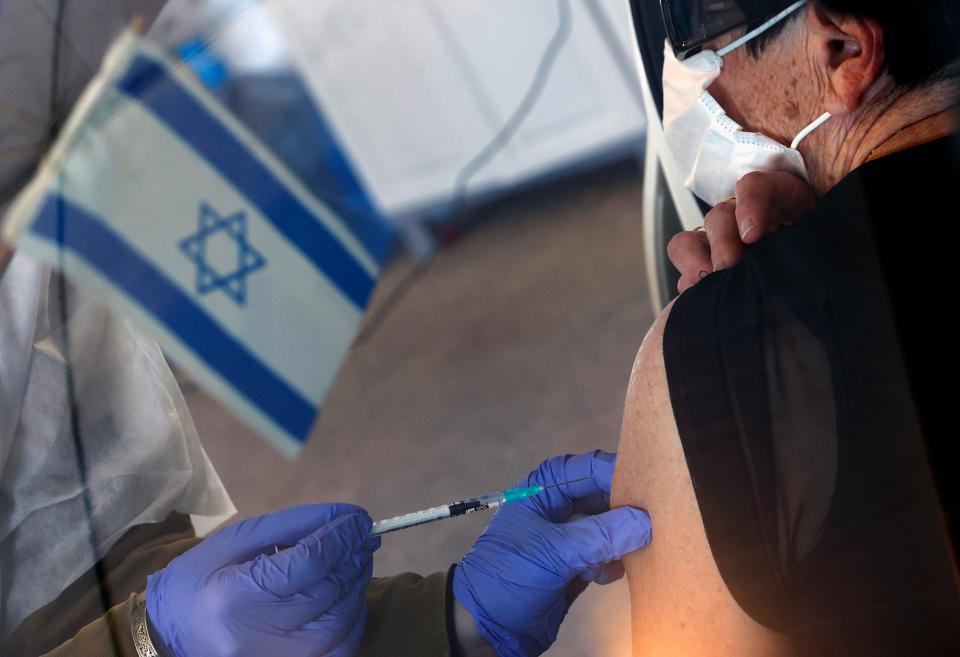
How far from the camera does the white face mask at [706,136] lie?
0.88 meters

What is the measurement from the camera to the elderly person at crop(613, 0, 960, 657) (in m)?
0.63

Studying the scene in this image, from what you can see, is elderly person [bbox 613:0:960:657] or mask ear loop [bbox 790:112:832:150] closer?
elderly person [bbox 613:0:960:657]

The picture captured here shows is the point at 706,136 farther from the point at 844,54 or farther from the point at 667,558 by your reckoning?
the point at 667,558

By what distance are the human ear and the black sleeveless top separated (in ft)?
0.40

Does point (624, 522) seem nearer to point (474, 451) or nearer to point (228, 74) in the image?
point (474, 451)

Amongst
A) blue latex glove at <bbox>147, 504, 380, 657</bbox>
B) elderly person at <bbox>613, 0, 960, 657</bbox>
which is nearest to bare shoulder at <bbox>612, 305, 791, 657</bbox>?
elderly person at <bbox>613, 0, 960, 657</bbox>

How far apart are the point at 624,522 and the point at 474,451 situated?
0.52 feet

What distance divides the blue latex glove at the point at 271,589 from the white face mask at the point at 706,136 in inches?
21.6

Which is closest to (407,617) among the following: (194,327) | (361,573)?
(361,573)

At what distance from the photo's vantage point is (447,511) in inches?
26.7

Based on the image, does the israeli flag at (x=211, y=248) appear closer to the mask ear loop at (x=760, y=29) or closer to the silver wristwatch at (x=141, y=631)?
the silver wristwatch at (x=141, y=631)

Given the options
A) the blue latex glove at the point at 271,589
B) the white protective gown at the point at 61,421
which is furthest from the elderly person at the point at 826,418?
the white protective gown at the point at 61,421

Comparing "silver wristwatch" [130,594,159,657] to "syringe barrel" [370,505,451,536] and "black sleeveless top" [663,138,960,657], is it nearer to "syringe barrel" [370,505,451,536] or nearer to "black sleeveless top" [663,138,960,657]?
"syringe barrel" [370,505,451,536]

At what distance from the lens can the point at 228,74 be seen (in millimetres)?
714
